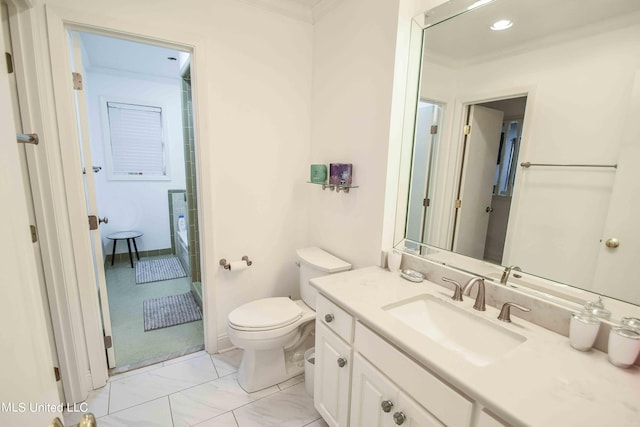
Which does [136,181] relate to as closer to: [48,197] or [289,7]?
[48,197]

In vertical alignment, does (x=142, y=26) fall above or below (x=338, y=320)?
above

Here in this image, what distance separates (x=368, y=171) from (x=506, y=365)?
120cm

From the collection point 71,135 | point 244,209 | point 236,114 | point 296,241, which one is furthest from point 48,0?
point 296,241

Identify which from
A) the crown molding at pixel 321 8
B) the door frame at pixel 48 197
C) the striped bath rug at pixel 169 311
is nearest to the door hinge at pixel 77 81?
the door frame at pixel 48 197

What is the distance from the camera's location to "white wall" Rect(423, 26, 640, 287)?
1.01m

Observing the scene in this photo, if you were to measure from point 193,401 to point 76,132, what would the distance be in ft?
5.57

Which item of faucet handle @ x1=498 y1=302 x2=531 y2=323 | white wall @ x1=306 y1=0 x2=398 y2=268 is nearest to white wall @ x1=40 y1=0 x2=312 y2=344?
white wall @ x1=306 y1=0 x2=398 y2=268

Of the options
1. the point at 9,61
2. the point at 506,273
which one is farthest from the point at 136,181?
the point at 506,273

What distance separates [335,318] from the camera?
1360 millimetres

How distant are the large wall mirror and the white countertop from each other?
270 millimetres

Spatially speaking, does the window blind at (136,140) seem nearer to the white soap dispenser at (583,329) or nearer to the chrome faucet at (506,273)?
the chrome faucet at (506,273)

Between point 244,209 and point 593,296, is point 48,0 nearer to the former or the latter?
point 244,209

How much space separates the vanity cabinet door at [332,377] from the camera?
1317 millimetres

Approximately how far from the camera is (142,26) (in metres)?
1.68
